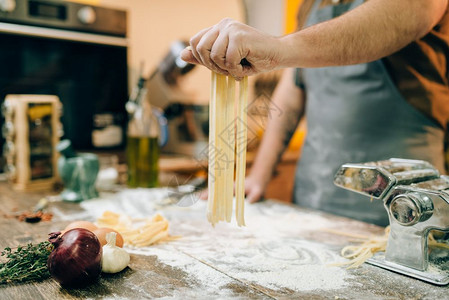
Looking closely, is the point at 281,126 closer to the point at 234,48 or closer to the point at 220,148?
the point at 220,148

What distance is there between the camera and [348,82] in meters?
1.49

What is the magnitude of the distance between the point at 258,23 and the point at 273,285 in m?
2.85

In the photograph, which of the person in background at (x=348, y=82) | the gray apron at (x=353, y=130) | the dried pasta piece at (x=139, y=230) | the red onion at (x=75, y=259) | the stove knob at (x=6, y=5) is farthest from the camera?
the stove knob at (x=6, y=5)

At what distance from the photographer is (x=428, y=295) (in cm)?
72

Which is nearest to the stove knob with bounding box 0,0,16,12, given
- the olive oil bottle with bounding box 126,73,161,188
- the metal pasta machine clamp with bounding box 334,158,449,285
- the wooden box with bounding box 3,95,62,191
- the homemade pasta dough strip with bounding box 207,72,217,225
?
the wooden box with bounding box 3,95,62,191

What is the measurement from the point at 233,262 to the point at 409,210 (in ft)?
1.28

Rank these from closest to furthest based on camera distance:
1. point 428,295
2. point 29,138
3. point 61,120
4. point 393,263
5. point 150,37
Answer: point 428,295 < point 393,263 < point 29,138 < point 61,120 < point 150,37

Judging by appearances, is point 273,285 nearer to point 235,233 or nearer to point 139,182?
point 235,233

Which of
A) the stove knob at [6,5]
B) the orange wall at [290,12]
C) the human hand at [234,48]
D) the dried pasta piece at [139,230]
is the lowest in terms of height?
the dried pasta piece at [139,230]

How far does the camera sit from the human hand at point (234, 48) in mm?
810

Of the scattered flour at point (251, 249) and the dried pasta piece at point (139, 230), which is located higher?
the dried pasta piece at point (139, 230)

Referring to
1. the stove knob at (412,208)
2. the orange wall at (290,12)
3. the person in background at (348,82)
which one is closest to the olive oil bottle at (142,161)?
the person in background at (348,82)

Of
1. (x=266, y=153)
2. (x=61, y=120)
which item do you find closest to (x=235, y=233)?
(x=266, y=153)

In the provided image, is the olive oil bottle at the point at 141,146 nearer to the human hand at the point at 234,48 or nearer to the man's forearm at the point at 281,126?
the man's forearm at the point at 281,126
